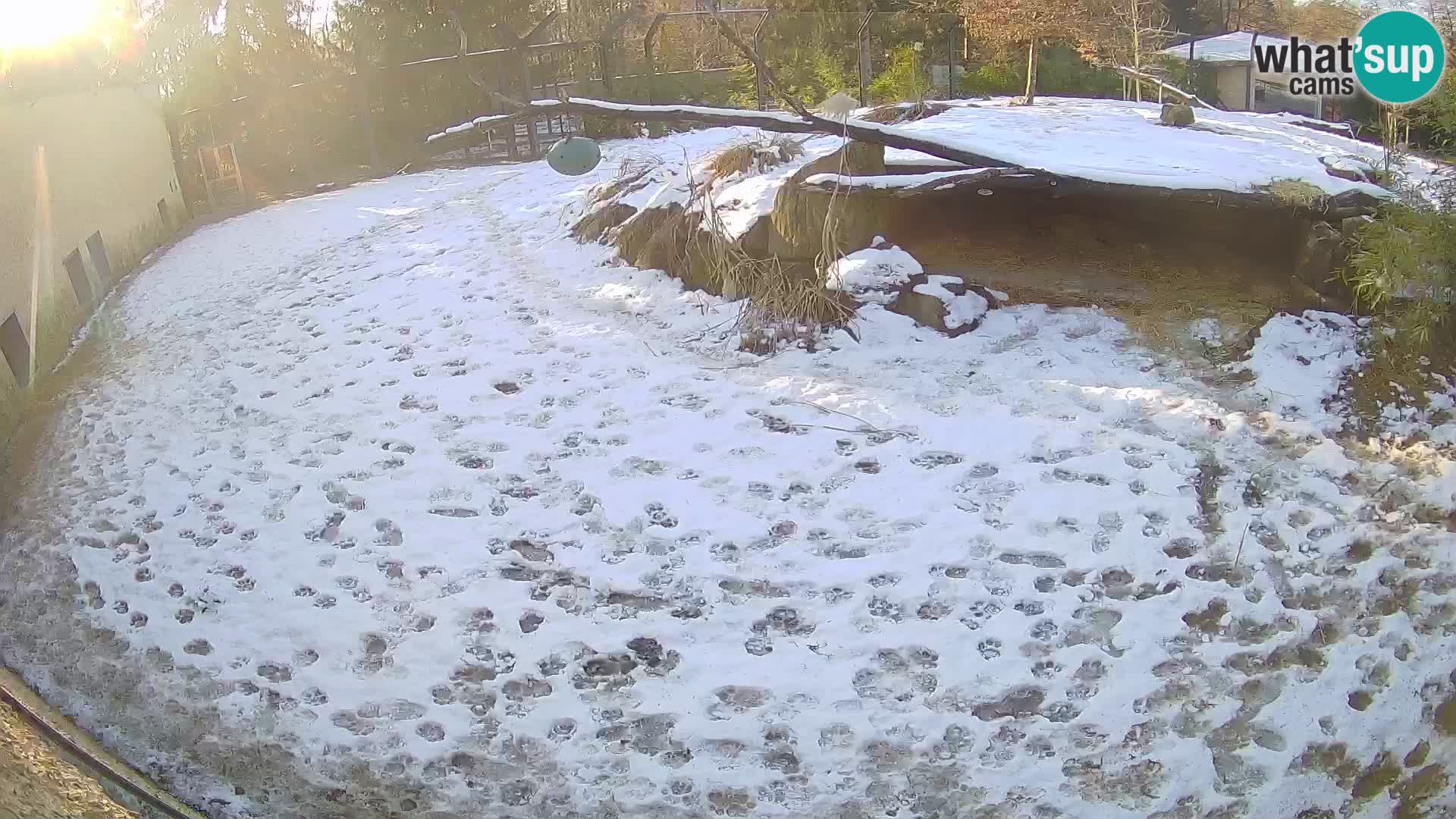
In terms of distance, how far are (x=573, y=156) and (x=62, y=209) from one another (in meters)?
4.79

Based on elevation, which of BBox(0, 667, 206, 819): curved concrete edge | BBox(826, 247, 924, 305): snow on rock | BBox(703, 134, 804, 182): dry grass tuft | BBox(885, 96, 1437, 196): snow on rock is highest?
BBox(703, 134, 804, 182): dry grass tuft

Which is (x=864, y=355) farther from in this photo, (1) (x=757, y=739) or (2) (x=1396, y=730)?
(2) (x=1396, y=730)

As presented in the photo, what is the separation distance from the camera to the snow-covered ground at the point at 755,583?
10.8 ft

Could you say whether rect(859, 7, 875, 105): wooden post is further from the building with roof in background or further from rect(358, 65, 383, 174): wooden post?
rect(358, 65, 383, 174): wooden post

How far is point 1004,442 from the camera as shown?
4586 mm

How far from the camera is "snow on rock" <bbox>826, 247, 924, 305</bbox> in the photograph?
577 cm

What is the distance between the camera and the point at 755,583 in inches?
156

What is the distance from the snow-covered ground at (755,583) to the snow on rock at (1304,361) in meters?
0.02

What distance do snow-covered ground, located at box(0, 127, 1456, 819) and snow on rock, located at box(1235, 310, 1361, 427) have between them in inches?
1.0

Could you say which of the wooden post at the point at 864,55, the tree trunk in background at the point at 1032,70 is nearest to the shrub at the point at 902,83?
the wooden post at the point at 864,55

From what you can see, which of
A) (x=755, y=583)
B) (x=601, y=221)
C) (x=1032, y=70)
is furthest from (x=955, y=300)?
(x=1032, y=70)

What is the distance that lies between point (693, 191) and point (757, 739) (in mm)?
4182

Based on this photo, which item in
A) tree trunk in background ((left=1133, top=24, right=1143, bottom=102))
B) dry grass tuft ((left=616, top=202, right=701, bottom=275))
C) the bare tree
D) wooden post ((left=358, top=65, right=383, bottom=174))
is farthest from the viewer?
wooden post ((left=358, top=65, right=383, bottom=174))

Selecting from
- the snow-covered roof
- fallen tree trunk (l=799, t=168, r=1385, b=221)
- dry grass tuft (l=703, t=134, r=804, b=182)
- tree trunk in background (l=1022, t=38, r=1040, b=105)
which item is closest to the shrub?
tree trunk in background (l=1022, t=38, r=1040, b=105)
